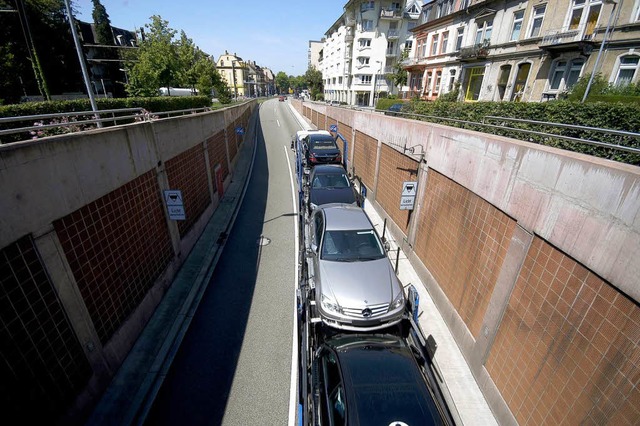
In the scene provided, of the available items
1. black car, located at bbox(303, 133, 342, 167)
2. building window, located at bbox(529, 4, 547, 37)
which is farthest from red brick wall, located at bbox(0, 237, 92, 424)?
building window, located at bbox(529, 4, 547, 37)

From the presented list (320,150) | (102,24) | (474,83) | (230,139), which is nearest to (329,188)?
(320,150)

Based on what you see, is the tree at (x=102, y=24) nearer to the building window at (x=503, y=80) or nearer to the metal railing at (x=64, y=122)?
the metal railing at (x=64, y=122)

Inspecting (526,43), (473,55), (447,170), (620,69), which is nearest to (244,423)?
(447,170)

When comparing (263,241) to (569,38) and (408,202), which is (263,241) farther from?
(569,38)

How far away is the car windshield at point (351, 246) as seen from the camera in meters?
6.60

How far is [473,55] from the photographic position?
23.3 m

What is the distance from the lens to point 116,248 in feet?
18.4

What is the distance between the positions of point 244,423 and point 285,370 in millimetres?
1170

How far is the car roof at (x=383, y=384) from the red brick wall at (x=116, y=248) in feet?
14.2

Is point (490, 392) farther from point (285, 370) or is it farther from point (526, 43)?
point (526, 43)

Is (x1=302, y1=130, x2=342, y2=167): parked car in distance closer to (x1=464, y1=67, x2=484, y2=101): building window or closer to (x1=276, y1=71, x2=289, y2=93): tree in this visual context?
(x1=464, y1=67, x2=484, y2=101): building window

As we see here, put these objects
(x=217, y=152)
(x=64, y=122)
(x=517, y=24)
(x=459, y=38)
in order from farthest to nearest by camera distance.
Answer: (x=459, y=38), (x=517, y=24), (x=217, y=152), (x=64, y=122)

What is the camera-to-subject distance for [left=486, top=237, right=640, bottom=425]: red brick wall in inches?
125

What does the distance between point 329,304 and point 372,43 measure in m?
53.8
